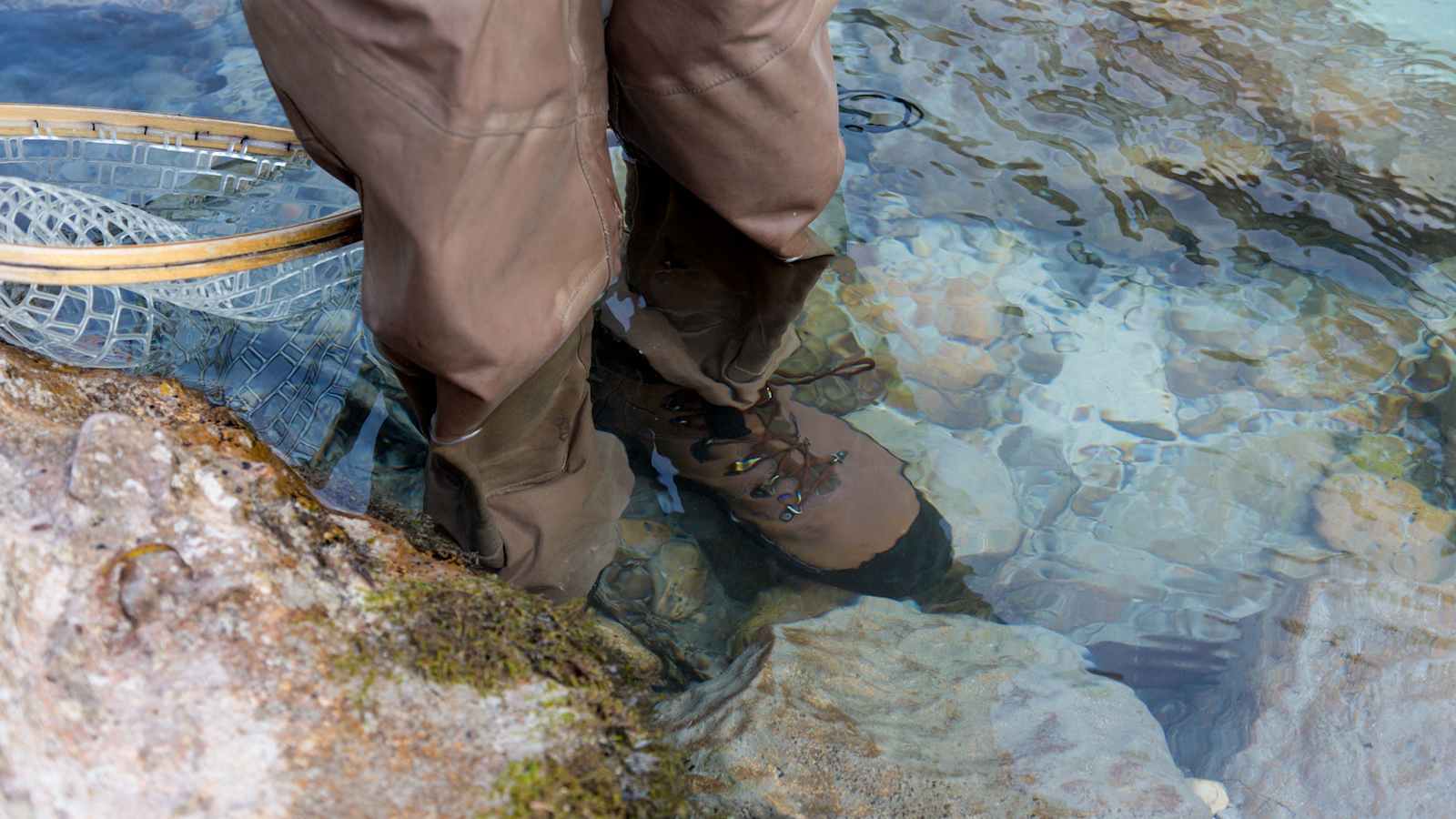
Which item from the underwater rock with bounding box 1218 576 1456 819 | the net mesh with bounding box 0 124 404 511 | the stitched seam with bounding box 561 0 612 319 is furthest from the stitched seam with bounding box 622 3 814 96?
the underwater rock with bounding box 1218 576 1456 819

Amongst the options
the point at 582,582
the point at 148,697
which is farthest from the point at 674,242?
the point at 148,697

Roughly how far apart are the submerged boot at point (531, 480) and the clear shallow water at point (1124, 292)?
0.28m

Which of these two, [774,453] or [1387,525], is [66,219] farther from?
[1387,525]

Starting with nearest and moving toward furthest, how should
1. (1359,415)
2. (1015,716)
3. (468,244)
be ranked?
(468,244) < (1015,716) < (1359,415)

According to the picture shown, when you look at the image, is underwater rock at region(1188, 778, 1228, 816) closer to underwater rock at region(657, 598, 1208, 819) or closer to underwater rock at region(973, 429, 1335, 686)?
underwater rock at region(657, 598, 1208, 819)

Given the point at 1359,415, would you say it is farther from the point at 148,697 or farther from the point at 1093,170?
the point at 148,697

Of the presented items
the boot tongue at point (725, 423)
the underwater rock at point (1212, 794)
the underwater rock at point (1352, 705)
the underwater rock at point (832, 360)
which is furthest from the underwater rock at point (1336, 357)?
the boot tongue at point (725, 423)

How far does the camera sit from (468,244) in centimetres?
146

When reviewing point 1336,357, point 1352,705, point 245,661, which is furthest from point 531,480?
point 1336,357

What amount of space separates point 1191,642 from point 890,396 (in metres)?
0.99

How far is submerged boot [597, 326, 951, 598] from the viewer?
241cm

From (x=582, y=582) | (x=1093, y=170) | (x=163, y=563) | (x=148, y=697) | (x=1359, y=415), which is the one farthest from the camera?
(x=1093, y=170)

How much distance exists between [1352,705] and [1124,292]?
1.43 m

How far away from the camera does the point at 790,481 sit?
7.97ft
